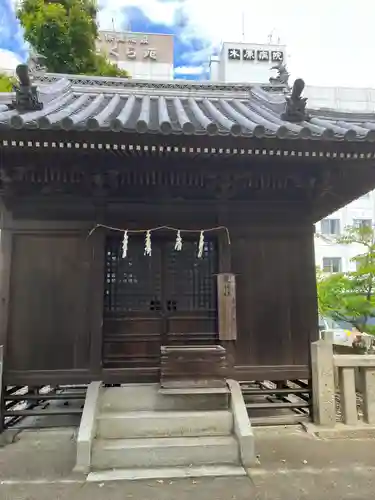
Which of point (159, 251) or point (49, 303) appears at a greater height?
point (159, 251)

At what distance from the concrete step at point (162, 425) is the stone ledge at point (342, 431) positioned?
4.76 feet

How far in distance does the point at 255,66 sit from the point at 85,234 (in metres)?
32.8

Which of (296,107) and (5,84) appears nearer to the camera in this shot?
(296,107)

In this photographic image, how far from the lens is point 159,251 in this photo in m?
6.48

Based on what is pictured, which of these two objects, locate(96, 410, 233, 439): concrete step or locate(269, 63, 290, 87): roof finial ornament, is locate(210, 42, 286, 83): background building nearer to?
locate(269, 63, 290, 87): roof finial ornament

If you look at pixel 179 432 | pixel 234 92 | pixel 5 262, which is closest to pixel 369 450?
pixel 179 432

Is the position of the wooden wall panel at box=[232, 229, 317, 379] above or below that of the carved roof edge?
below

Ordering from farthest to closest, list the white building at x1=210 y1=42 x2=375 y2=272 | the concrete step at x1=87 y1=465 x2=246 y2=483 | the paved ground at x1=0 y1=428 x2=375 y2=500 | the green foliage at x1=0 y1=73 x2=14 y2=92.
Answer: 1. the white building at x1=210 y1=42 x2=375 y2=272
2. the green foliage at x1=0 y1=73 x2=14 y2=92
3. the concrete step at x1=87 y1=465 x2=246 y2=483
4. the paved ground at x1=0 y1=428 x2=375 y2=500

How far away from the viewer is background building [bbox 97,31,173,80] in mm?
32969

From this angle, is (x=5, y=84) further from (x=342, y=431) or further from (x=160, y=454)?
(x=342, y=431)

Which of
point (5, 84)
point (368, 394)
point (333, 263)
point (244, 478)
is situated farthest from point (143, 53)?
point (244, 478)

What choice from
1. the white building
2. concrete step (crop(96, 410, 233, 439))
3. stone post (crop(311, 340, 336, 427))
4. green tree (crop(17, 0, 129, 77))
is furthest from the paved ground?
the white building

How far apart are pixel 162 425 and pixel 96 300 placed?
204 cm

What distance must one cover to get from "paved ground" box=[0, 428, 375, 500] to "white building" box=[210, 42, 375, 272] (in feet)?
70.6
